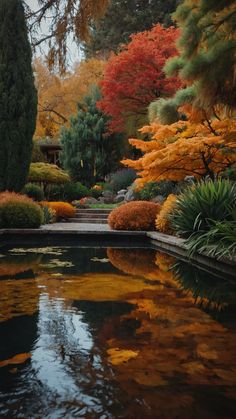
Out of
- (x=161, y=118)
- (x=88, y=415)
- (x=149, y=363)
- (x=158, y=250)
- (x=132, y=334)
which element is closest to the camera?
(x=88, y=415)

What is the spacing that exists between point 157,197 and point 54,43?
879 centimetres

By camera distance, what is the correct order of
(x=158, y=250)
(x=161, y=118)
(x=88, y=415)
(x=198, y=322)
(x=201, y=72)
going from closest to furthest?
(x=88, y=415), (x=198, y=322), (x=201, y=72), (x=161, y=118), (x=158, y=250)

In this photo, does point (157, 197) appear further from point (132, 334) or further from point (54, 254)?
point (132, 334)

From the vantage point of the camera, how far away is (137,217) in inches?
476

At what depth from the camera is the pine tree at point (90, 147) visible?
22.3 m

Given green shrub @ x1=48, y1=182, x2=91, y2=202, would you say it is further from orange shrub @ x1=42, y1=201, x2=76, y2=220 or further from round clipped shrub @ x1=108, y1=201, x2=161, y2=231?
round clipped shrub @ x1=108, y1=201, x2=161, y2=231

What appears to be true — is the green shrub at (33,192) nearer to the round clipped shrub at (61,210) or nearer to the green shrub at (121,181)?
the round clipped shrub at (61,210)

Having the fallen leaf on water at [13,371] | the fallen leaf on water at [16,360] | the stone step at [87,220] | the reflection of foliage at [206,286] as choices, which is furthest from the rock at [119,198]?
the fallen leaf on water at [13,371]

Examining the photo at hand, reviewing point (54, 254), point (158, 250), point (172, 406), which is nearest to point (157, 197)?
point (158, 250)

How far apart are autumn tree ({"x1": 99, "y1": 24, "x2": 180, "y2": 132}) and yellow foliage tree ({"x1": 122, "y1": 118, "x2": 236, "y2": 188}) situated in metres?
6.99

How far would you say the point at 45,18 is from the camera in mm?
6598

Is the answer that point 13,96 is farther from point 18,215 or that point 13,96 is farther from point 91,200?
point 91,200

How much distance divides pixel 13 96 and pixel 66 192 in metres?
5.84

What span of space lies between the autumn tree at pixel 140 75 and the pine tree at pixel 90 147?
333 centimetres
